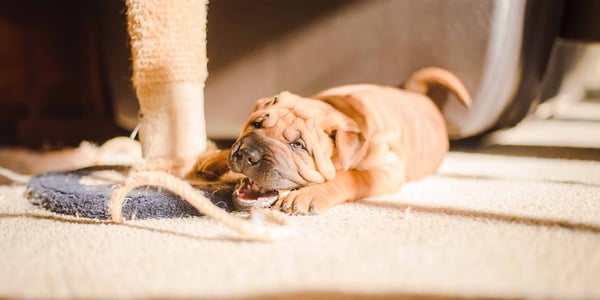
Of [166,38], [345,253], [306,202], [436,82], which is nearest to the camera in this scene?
[345,253]

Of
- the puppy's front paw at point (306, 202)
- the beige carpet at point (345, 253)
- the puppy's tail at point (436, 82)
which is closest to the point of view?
the beige carpet at point (345, 253)

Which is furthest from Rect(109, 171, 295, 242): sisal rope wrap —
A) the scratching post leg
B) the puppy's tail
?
the puppy's tail

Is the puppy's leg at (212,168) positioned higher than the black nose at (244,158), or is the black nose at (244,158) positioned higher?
the black nose at (244,158)

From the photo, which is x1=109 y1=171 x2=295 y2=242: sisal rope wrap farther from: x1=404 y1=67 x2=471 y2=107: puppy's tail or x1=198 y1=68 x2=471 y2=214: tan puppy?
x1=404 y1=67 x2=471 y2=107: puppy's tail

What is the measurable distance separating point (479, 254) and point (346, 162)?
0.33 m

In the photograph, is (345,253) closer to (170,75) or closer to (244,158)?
(244,158)

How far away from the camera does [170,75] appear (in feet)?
3.28

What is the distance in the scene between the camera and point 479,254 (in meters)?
0.65

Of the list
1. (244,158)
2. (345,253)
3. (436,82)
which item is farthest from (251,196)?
(436,82)

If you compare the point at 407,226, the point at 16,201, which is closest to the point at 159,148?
the point at 16,201

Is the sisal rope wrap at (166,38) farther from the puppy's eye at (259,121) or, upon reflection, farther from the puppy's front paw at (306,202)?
the puppy's front paw at (306,202)

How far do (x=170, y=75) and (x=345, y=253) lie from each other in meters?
0.53

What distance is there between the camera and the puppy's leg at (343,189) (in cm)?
86

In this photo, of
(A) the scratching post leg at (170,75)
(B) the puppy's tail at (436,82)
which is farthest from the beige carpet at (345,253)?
(B) the puppy's tail at (436,82)
